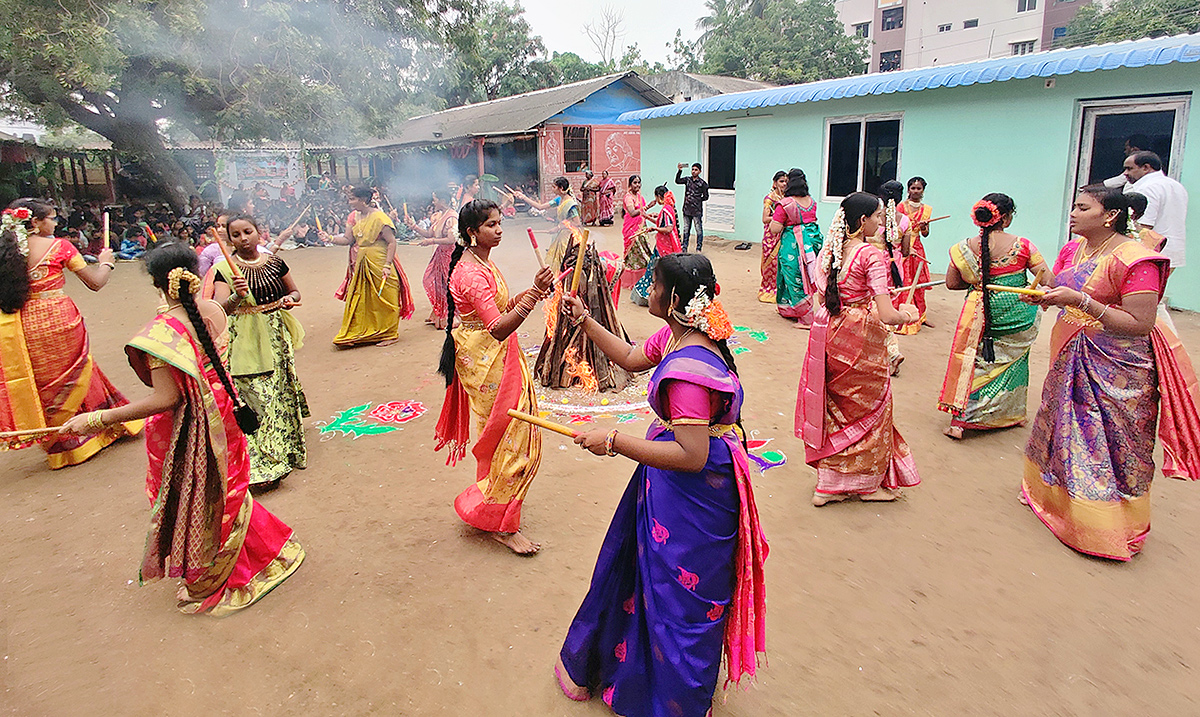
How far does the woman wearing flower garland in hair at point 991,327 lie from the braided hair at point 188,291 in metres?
4.02

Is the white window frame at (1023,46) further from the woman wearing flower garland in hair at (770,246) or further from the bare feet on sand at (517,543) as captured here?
the bare feet on sand at (517,543)

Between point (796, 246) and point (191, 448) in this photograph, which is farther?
point (796, 246)

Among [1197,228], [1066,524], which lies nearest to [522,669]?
[1066,524]

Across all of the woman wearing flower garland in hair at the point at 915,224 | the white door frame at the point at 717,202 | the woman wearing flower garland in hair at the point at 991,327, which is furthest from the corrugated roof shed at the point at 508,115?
the woman wearing flower garland in hair at the point at 991,327

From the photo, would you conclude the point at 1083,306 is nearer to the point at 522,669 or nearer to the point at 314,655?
the point at 522,669

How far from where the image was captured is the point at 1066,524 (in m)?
3.58

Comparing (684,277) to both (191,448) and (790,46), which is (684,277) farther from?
(790,46)

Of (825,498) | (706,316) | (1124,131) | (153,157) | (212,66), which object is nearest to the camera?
(706,316)

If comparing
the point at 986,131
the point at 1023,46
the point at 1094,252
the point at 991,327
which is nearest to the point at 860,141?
the point at 986,131

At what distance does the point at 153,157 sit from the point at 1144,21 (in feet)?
103

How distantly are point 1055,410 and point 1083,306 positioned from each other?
26.0 inches

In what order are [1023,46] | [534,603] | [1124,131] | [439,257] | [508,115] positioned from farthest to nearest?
1. [1023,46]
2. [508,115]
3. [1124,131]
4. [439,257]
5. [534,603]

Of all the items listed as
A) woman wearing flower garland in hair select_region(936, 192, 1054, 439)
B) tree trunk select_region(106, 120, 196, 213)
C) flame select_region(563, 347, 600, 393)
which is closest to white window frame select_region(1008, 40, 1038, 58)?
tree trunk select_region(106, 120, 196, 213)

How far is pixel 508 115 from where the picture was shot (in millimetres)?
23375
